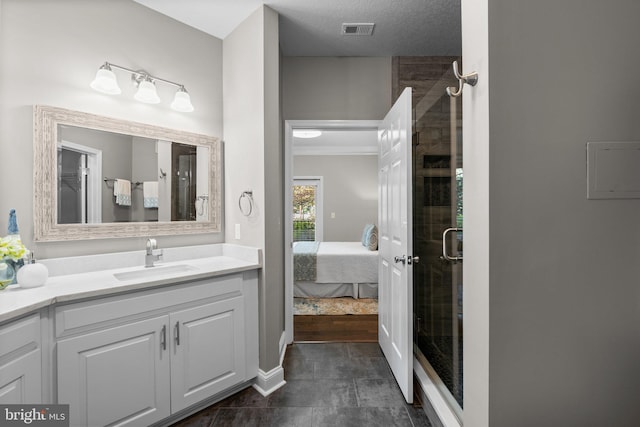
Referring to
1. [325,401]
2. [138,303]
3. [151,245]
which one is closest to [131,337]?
[138,303]

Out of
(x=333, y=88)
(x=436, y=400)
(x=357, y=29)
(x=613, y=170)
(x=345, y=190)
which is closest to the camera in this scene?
(x=613, y=170)

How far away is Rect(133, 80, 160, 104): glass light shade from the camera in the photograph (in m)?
1.96

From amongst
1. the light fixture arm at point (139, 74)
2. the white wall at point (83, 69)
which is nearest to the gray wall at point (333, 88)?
the white wall at point (83, 69)

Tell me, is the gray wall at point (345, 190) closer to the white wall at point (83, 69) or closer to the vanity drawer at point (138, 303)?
the white wall at point (83, 69)

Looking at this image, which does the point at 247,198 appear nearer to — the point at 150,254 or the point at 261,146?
the point at 261,146

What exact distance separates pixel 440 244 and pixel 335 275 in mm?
2103

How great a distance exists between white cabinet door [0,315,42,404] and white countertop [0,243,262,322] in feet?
0.22

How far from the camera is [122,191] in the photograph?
6.52 feet

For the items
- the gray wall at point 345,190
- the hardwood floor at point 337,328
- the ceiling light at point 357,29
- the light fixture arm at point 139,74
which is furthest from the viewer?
the gray wall at point 345,190

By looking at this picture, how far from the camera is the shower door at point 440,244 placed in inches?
72.0

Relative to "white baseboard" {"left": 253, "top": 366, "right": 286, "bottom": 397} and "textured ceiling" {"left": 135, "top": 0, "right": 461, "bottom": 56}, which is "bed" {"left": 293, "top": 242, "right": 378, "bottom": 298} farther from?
"textured ceiling" {"left": 135, "top": 0, "right": 461, "bottom": 56}

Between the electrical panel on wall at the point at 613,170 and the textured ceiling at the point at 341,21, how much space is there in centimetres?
167

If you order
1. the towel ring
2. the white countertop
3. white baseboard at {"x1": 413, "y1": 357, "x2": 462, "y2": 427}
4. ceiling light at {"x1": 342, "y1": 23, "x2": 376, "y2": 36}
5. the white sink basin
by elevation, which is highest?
ceiling light at {"x1": 342, "y1": 23, "x2": 376, "y2": 36}

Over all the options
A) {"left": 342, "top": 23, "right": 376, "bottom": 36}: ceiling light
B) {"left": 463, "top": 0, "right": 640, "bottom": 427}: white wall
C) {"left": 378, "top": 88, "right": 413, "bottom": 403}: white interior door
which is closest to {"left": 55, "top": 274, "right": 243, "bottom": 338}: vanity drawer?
{"left": 378, "top": 88, "right": 413, "bottom": 403}: white interior door
